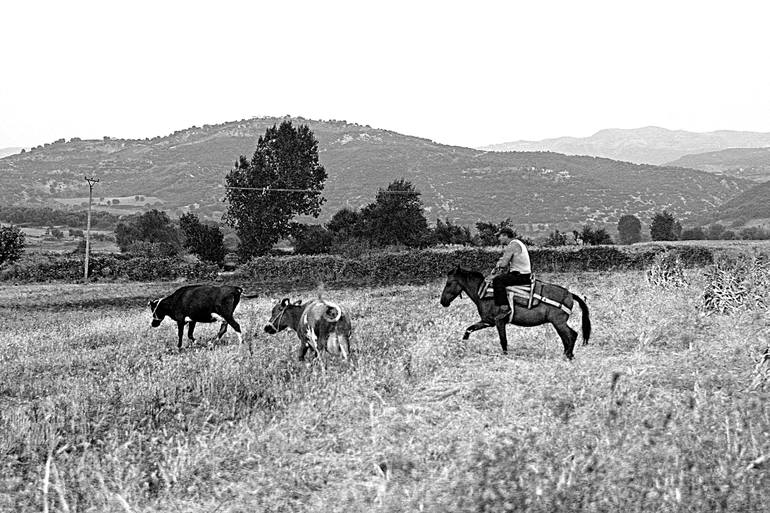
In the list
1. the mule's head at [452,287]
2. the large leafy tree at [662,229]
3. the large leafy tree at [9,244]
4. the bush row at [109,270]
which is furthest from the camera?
the large leafy tree at [662,229]

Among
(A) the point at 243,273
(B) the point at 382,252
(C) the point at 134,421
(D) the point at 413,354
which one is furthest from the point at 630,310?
(A) the point at 243,273

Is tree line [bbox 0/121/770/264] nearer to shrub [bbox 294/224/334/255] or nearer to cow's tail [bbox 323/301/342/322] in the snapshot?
shrub [bbox 294/224/334/255]

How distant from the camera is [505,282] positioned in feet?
41.6

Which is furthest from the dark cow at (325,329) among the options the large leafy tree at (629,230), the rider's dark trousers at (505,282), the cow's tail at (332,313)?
the large leafy tree at (629,230)

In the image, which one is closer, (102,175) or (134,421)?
(134,421)

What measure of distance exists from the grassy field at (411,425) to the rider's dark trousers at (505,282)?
1.08 m

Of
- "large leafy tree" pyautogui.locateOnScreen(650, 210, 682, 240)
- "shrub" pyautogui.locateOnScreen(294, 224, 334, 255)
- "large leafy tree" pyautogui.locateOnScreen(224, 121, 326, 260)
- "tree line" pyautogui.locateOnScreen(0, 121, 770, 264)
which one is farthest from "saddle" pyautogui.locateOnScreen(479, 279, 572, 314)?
"large leafy tree" pyautogui.locateOnScreen(650, 210, 682, 240)

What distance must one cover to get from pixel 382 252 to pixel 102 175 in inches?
6675

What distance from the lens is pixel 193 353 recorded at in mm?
15273

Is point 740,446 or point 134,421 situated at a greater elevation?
point 740,446

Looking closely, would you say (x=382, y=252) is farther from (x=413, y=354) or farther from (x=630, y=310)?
(x=413, y=354)

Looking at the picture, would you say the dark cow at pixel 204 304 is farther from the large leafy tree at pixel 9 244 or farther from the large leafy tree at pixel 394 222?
the large leafy tree at pixel 394 222

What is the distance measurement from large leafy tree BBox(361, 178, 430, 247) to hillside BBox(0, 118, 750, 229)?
2070 inches

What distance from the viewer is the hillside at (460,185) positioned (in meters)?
135
